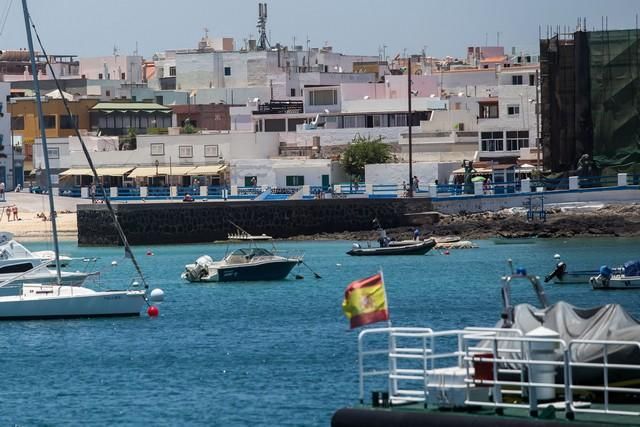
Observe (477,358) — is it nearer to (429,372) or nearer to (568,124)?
(429,372)

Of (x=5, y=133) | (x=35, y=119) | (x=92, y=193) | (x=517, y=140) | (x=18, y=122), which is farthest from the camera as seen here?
(x=35, y=119)

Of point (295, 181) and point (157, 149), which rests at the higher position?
point (157, 149)

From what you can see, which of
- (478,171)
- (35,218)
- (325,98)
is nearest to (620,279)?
(478,171)

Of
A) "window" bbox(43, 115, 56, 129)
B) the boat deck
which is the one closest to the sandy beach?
"window" bbox(43, 115, 56, 129)

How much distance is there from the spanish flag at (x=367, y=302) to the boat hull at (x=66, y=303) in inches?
1164

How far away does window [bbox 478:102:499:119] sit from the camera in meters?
115

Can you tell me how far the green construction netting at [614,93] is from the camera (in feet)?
319

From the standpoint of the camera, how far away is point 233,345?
45.4 metres

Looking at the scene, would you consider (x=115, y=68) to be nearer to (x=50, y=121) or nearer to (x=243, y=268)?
(x=50, y=121)

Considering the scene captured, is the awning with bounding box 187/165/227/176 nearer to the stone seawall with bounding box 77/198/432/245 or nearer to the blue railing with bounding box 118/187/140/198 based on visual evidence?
the blue railing with bounding box 118/187/140/198

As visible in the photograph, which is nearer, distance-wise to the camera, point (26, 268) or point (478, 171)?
point (26, 268)

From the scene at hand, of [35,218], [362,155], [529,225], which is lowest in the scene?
[529,225]

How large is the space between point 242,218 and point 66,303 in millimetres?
41911

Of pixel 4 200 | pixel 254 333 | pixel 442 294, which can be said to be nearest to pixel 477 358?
pixel 254 333
